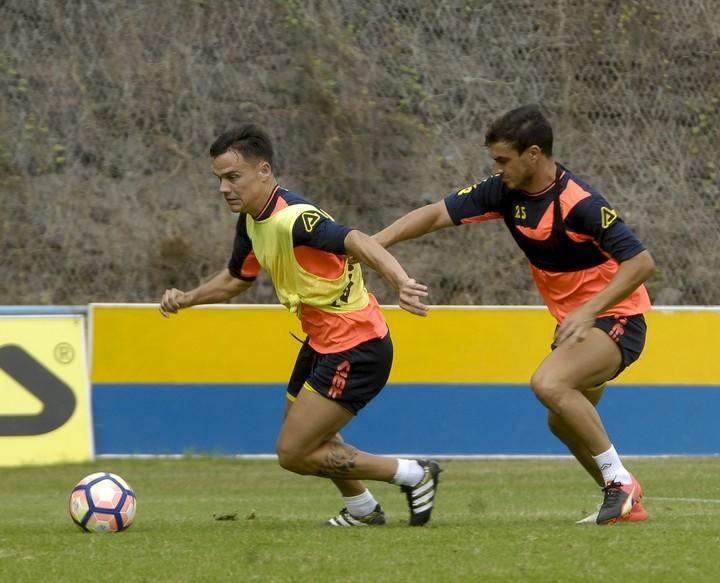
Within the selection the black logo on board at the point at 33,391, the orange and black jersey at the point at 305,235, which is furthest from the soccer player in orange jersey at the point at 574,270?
the black logo on board at the point at 33,391

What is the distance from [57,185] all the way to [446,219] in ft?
28.2

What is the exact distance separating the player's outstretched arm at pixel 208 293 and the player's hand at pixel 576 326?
1.99 m

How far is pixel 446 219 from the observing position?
736cm

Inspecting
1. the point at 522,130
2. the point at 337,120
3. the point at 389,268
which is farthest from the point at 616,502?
the point at 337,120

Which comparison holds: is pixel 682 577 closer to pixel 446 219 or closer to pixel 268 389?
pixel 446 219

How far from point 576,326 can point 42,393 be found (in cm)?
656

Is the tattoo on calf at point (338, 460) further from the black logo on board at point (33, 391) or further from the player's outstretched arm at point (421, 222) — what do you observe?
the black logo on board at point (33, 391)

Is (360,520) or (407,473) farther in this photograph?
(360,520)

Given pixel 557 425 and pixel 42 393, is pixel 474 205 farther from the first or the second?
pixel 42 393

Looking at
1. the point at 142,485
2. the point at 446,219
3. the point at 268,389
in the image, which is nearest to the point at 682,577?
the point at 446,219

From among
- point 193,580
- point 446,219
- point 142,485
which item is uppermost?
point 446,219

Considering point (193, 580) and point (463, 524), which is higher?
point (193, 580)

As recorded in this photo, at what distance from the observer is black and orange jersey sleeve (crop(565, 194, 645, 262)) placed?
6.73 meters

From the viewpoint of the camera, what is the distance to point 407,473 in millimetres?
7129
